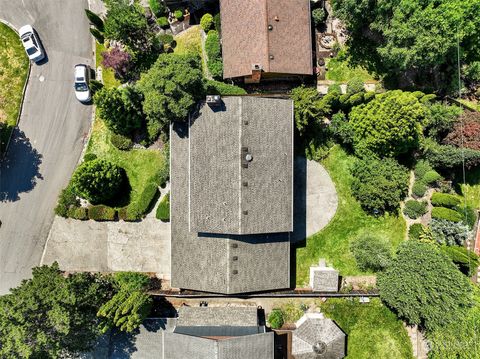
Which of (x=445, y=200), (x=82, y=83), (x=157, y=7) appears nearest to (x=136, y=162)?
(x=82, y=83)

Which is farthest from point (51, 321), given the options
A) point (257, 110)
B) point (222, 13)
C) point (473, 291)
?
point (473, 291)

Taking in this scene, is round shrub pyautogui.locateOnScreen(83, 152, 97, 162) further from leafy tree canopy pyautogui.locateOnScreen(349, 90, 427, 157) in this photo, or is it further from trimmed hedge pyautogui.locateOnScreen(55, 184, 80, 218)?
leafy tree canopy pyautogui.locateOnScreen(349, 90, 427, 157)

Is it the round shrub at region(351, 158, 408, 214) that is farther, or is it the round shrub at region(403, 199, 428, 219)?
the round shrub at region(403, 199, 428, 219)

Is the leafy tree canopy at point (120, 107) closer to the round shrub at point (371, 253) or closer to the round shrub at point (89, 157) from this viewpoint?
the round shrub at point (89, 157)

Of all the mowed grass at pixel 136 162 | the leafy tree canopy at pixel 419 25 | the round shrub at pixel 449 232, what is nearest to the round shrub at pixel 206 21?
the leafy tree canopy at pixel 419 25

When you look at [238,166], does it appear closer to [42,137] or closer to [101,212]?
[101,212]

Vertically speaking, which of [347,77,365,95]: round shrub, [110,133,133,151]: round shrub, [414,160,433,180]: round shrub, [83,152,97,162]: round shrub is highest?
[347,77,365,95]: round shrub

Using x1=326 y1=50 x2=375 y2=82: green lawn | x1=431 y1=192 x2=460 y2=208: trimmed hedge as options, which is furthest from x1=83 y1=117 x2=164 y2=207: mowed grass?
x1=431 y1=192 x2=460 y2=208: trimmed hedge

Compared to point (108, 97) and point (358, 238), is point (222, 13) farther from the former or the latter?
point (358, 238)
